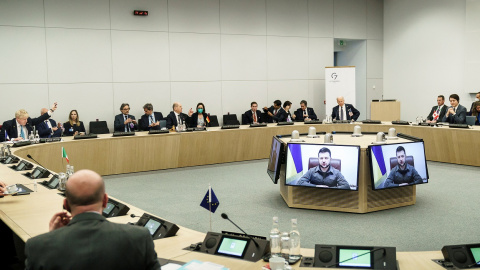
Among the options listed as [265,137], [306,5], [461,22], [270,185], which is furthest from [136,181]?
[461,22]

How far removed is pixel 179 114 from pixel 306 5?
227 inches

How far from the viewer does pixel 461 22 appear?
13406 millimetres

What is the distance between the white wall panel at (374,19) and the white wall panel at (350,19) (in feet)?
0.53

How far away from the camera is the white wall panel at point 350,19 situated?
1499 centimetres

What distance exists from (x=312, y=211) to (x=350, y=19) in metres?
10.0

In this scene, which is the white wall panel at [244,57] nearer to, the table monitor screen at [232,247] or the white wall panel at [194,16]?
the white wall panel at [194,16]

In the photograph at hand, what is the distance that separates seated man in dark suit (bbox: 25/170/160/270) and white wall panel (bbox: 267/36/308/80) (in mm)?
12000

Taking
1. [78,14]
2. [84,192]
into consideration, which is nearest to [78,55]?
[78,14]

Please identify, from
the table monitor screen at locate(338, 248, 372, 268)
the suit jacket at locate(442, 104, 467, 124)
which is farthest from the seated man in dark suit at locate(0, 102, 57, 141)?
the suit jacket at locate(442, 104, 467, 124)

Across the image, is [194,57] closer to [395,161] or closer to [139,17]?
[139,17]

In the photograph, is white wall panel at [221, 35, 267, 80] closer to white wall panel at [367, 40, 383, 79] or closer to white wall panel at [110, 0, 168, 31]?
white wall panel at [110, 0, 168, 31]

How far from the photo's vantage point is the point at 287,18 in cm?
1416

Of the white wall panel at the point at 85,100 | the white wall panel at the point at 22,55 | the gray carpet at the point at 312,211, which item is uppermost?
the white wall panel at the point at 22,55

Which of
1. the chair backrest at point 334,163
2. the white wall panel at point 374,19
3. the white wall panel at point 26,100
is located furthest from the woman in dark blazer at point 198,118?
the white wall panel at point 374,19
